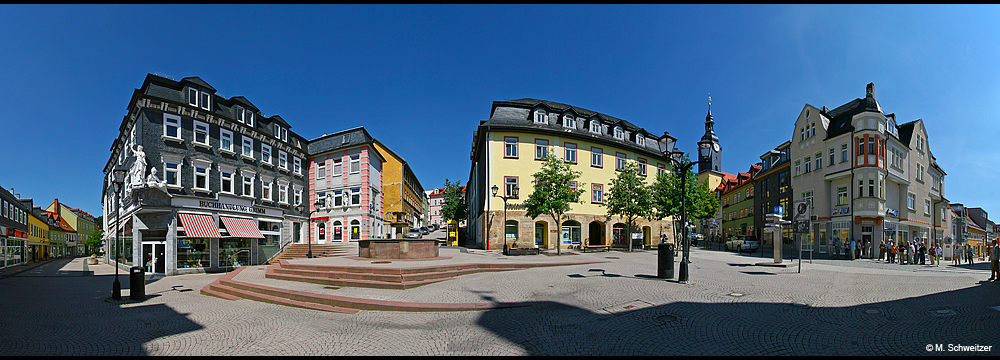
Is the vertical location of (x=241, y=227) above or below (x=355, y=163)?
below

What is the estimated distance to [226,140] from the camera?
81.6 ft

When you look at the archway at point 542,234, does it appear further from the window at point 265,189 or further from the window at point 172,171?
the window at point 172,171

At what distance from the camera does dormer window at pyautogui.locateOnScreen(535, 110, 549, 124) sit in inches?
1319

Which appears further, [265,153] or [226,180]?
[265,153]

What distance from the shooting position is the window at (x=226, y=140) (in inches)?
960

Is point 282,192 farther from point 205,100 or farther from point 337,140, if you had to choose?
point 205,100

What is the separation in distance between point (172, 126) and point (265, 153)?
6682 mm

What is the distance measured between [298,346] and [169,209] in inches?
800

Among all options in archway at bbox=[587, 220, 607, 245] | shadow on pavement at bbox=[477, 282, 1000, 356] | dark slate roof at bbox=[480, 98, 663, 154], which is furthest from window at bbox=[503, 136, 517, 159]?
shadow on pavement at bbox=[477, 282, 1000, 356]

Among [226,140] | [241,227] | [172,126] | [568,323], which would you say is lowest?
[568,323]

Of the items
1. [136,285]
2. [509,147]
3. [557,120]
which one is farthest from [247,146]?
[557,120]

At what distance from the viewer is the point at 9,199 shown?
3159 cm

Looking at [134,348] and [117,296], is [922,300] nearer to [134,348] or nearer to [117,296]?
[134,348]

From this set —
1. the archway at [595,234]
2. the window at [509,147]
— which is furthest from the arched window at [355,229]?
the archway at [595,234]
